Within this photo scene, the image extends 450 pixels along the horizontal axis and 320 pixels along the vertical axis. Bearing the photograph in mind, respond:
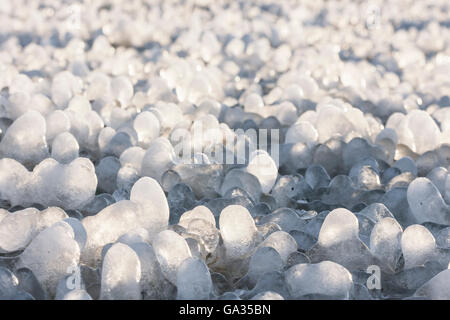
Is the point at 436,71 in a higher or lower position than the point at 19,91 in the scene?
higher

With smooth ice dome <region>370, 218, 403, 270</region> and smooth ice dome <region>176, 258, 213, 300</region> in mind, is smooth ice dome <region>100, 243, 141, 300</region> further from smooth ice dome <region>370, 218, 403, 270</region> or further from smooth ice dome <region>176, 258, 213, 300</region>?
smooth ice dome <region>370, 218, 403, 270</region>

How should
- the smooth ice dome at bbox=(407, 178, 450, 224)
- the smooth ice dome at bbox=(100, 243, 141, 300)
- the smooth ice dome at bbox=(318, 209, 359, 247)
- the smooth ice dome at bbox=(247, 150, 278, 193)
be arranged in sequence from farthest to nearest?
the smooth ice dome at bbox=(247, 150, 278, 193) < the smooth ice dome at bbox=(407, 178, 450, 224) < the smooth ice dome at bbox=(318, 209, 359, 247) < the smooth ice dome at bbox=(100, 243, 141, 300)

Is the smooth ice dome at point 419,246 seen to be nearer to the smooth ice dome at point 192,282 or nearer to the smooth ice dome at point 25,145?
Answer: the smooth ice dome at point 192,282

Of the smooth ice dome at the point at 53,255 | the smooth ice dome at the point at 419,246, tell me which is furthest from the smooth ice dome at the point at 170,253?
the smooth ice dome at the point at 419,246

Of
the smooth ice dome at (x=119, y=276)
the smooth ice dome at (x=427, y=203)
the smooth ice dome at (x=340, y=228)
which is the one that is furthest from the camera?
the smooth ice dome at (x=427, y=203)

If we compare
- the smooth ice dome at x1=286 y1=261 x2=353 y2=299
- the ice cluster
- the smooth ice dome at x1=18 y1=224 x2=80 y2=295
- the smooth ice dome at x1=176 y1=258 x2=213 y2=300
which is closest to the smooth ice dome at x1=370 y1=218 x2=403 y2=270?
the ice cluster

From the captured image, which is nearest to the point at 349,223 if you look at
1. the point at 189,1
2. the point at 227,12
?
the point at 227,12

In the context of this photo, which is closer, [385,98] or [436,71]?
[385,98]

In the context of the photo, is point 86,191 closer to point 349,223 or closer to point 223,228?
point 223,228

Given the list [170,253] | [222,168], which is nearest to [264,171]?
[222,168]
